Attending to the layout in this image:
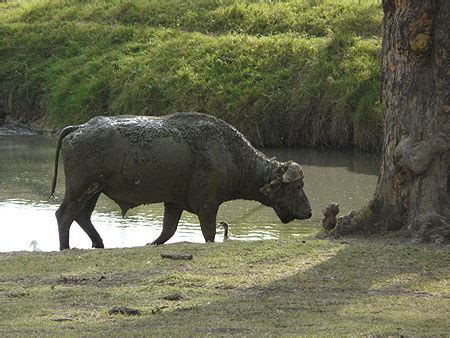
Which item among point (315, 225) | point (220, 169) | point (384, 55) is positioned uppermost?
point (384, 55)

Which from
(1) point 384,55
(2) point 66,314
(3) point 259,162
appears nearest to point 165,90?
(3) point 259,162

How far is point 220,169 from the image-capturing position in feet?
38.9

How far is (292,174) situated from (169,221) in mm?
1468

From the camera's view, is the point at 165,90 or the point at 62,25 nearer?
the point at 165,90

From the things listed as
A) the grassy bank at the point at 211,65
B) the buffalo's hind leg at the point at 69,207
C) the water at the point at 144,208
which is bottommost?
the water at the point at 144,208

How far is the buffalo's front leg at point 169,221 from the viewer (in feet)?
40.1

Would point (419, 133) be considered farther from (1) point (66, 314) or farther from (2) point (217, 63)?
(2) point (217, 63)

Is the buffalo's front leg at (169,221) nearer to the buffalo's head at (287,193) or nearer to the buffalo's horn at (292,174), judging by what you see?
the buffalo's head at (287,193)

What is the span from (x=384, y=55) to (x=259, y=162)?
2.52 meters

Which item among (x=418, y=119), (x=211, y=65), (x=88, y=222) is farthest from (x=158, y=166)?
(x=211, y=65)

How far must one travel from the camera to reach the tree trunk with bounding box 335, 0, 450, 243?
32.5 ft

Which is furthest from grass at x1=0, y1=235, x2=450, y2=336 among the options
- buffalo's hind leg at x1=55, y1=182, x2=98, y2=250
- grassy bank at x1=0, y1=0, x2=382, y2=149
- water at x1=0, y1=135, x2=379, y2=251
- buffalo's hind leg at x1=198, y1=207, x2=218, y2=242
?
grassy bank at x1=0, y1=0, x2=382, y2=149

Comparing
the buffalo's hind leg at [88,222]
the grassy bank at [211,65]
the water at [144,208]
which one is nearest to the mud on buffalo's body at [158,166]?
the buffalo's hind leg at [88,222]

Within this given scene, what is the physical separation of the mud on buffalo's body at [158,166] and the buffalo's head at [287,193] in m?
0.02
